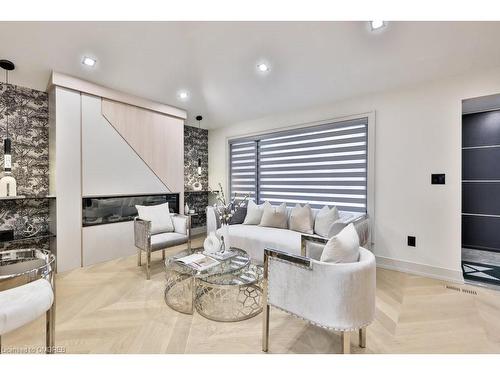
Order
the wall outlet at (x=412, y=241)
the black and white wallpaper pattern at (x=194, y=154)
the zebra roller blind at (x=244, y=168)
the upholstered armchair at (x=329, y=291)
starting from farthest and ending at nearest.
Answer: the black and white wallpaper pattern at (x=194, y=154) < the zebra roller blind at (x=244, y=168) < the wall outlet at (x=412, y=241) < the upholstered armchair at (x=329, y=291)

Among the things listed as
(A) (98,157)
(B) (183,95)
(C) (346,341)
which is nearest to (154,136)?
(B) (183,95)

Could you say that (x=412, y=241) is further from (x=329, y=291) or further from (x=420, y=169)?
(x=329, y=291)

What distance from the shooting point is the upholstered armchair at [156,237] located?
2834 mm

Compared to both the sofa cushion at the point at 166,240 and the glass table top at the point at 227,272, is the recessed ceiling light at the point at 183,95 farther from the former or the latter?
the glass table top at the point at 227,272

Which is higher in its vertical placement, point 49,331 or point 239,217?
point 239,217

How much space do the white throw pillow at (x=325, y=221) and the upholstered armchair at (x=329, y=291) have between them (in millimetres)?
1466

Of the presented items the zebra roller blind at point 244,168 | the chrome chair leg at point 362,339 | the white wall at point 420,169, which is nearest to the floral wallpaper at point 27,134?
the zebra roller blind at point 244,168

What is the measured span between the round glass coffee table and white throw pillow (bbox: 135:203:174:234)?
2.90 feet

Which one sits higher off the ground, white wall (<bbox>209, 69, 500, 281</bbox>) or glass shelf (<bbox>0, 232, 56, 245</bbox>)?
white wall (<bbox>209, 69, 500, 281</bbox>)

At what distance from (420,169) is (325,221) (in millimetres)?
1289

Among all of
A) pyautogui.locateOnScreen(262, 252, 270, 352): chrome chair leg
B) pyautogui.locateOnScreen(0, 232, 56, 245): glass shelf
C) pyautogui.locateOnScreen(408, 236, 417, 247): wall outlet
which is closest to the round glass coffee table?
pyautogui.locateOnScreen(262, 252, 270, 352): chrome chair leg

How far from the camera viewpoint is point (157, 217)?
3.27m

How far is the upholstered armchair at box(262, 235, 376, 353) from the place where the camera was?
1370 millimetres

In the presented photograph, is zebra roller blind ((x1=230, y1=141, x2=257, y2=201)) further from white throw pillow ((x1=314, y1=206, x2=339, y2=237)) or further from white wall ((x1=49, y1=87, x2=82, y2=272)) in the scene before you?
white wall ((x1=49, y1=87, x2=82, y2=272))
